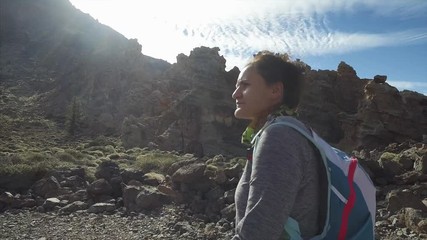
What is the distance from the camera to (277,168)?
1659mm

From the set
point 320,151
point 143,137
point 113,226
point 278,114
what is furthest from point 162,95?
point 320,151

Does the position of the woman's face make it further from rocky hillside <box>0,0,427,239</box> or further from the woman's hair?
rocky hillside <box>0,0,427,239</box>

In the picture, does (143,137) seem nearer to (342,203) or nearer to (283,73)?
(283,73)

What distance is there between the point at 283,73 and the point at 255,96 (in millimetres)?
192

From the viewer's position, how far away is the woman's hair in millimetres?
2059

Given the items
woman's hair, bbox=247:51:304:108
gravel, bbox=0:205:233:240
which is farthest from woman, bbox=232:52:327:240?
gravel, bbox=0:205:233:240

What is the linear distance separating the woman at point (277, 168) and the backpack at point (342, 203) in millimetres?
27

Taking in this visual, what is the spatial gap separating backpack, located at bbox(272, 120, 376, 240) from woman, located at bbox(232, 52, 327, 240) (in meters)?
0.03

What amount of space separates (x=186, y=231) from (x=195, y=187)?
3203 mm

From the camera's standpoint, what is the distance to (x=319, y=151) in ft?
5.84

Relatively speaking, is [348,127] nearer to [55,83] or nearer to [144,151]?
[144,151]

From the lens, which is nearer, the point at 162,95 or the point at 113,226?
the point at 113,226

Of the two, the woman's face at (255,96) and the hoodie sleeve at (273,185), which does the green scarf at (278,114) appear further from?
the hoodie sleeve at (273,185)

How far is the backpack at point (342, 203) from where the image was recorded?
1763 mm
